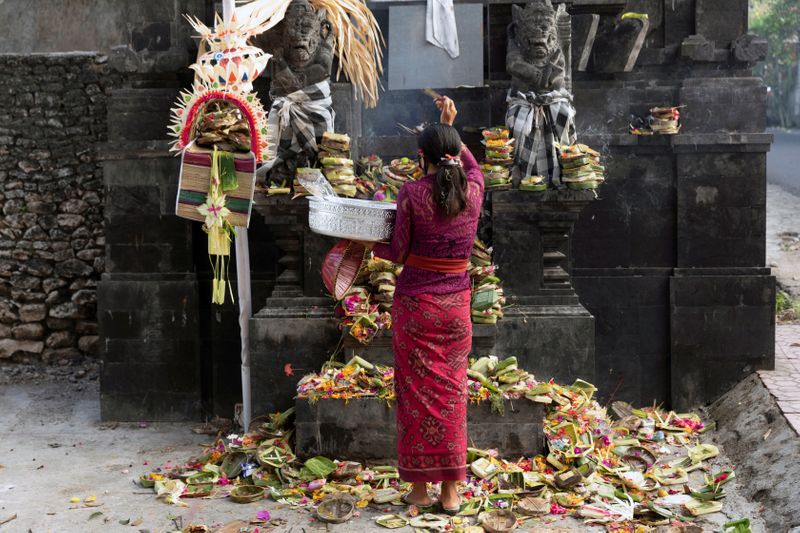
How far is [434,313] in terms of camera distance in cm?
538

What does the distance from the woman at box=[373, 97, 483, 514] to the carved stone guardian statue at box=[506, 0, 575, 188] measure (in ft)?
6.50

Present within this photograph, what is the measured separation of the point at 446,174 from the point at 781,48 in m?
28.7

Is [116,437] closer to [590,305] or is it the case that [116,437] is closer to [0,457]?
[0,457]

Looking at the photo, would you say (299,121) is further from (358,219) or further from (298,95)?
(358,219)

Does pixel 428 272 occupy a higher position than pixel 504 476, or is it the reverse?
pixel 428 272

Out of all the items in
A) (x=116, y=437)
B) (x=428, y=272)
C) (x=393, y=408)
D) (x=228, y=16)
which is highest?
(x=228, y=16)

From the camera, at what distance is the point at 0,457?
7.25 m

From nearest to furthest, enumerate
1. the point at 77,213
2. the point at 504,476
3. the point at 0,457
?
the point at 504,476 < the point at 0,457 < the point at 77,213

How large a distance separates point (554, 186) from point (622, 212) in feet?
4.60

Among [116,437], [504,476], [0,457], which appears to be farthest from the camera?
[116,437]

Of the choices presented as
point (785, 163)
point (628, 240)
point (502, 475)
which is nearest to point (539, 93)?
point (628, 240)

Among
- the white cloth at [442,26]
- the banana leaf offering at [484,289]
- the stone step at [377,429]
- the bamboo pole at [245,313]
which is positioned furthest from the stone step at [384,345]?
the white cloth at [442,26]

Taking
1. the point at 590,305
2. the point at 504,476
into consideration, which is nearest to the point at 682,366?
the point at 590,305

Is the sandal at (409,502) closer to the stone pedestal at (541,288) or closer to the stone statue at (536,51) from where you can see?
the stone pedestal at (541,288)
